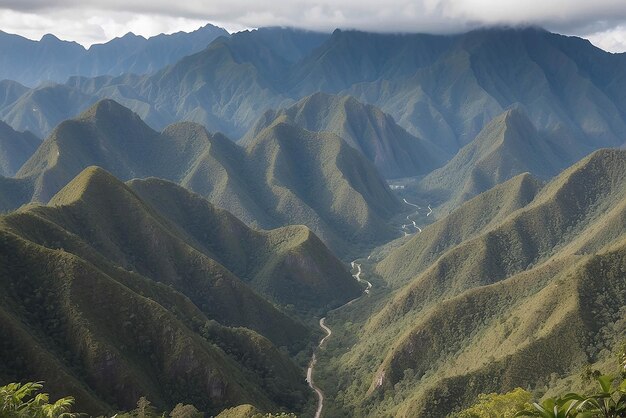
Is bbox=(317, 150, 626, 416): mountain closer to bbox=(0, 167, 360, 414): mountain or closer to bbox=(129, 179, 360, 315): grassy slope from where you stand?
bbox=(0, 167, 360, 414): mountain

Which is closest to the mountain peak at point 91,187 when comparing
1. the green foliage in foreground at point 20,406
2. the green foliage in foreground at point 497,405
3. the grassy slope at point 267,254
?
the grassy slope at point 267,254

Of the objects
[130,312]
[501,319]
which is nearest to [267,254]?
[130,312]

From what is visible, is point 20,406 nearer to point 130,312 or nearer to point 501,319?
point 130,312

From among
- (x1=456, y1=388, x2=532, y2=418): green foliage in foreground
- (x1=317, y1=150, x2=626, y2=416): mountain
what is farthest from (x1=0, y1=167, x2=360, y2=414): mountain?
(x1=456, y1=388, x2=532, y2=418): green foliage in foreground

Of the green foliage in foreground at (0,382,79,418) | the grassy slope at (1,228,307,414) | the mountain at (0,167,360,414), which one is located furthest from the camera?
the mountain at (0,167,360,414)

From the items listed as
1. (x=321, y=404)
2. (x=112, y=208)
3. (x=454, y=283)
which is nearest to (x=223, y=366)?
(x=321, y=404)

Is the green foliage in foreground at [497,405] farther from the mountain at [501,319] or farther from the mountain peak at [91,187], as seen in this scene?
the mountain peak at [91,187]

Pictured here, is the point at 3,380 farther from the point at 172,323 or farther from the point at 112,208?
the point at 112,208
